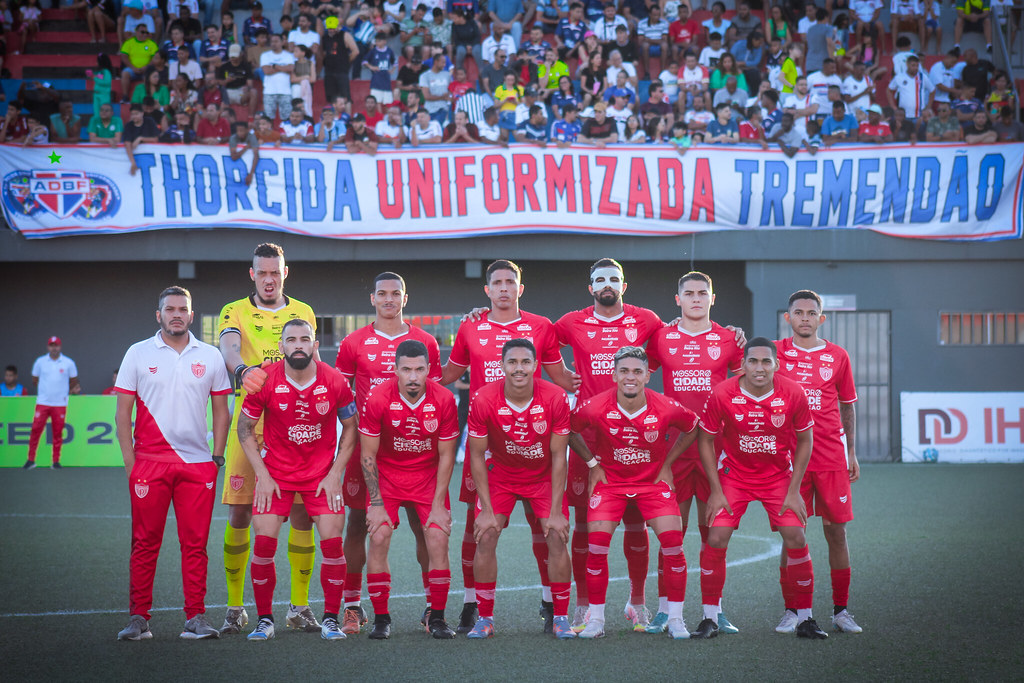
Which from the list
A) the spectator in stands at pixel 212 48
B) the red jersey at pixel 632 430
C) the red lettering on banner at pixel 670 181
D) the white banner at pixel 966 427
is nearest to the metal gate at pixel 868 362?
the white banner at pixel 966 427

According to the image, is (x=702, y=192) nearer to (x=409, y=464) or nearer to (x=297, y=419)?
(x=409, y=464)

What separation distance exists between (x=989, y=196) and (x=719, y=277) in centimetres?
444

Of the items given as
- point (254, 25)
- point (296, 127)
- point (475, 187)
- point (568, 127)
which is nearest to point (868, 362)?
point (568, 127)

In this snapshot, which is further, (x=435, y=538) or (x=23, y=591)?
(x=23, y=591)

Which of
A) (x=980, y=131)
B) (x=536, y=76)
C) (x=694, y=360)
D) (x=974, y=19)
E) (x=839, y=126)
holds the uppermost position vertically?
(x=974, y=19)

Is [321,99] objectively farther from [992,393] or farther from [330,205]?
[992,393]

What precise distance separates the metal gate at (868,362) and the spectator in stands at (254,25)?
1122 cm

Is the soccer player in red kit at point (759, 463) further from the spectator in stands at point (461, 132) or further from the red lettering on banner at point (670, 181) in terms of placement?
the spectator in stands at point (461, 132)

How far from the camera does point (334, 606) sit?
6.48 metres

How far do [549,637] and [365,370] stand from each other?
82.3 inches

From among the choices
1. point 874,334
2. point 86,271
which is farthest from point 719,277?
point 86,271

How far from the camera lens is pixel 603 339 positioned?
7.14m

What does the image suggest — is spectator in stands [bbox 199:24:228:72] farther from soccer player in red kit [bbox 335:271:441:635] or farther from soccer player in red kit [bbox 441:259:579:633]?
soccer player in red kit [bbox 441:259:579:633]

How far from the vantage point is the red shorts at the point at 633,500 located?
21.5ft
